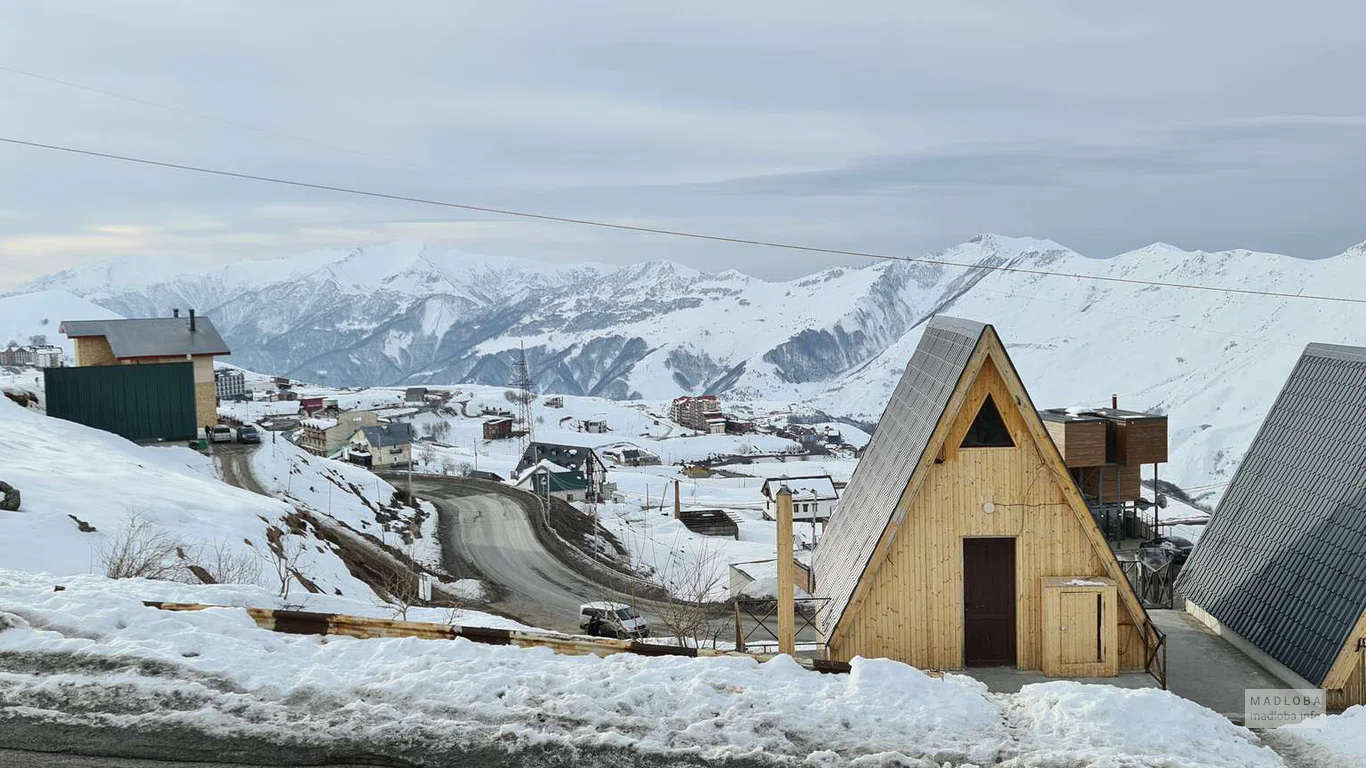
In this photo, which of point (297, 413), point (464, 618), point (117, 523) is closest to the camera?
point (117, 523)

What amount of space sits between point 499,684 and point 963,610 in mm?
7593

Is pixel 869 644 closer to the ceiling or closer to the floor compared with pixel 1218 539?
closer to the floor

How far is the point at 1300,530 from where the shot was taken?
14883 mm

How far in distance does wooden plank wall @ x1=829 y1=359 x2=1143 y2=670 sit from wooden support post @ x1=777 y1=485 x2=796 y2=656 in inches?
42.8

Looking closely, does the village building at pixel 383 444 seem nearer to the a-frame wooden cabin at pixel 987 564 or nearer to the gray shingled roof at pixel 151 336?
the gray shingled roof at pixel 151 336

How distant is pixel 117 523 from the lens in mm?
20891

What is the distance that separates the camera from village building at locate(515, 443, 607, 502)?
92.1 m

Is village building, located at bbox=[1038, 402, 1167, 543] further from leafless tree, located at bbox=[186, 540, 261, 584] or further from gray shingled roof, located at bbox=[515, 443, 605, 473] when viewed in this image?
gray shingled roof, located at bbox=[515, 443, 605, 473]

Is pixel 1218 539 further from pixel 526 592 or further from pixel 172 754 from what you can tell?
pixel 526 592

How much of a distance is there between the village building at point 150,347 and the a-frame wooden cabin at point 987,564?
39.1 meters

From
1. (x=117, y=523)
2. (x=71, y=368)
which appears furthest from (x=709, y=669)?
(x=71, y=368)

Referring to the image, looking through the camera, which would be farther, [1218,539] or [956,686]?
[1218,539]

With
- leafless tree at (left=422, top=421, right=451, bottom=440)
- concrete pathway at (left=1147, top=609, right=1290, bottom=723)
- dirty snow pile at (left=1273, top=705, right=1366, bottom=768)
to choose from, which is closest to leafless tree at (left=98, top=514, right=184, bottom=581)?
concrete pathway at (left=1147, top=609, right=1290, bottom=723)

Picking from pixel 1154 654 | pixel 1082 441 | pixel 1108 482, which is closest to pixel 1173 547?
pixel 1108 482
